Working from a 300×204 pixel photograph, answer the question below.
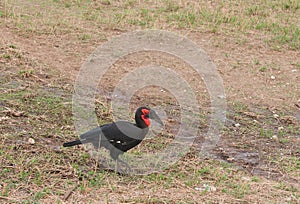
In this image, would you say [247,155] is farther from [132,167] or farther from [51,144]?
[51,144]

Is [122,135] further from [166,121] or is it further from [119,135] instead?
[166,121]

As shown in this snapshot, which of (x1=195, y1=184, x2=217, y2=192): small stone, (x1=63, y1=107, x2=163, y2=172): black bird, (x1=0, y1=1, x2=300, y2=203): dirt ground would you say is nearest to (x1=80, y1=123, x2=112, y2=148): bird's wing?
(x1=63, y1=107, x2=163, y2=172): black bird

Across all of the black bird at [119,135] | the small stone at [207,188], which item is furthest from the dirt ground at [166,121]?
the black bird at [119,135]

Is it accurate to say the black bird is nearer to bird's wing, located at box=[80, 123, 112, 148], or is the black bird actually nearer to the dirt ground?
bird's wing, located at box=[80, 123, 112, 148]

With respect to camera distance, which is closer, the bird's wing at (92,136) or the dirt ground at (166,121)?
the dirt ground at (166,121)

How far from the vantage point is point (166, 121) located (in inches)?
235

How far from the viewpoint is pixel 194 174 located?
15.3ft

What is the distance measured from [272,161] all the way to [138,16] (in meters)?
5.26

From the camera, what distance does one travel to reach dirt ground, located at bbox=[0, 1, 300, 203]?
4297 mm

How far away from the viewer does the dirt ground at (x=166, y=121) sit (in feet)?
14.1

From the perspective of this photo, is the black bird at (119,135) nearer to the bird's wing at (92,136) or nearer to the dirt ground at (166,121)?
the bird's wing at (92,136)

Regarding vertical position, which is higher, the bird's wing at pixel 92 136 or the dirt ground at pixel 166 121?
the bird's wing at pixel 92 136

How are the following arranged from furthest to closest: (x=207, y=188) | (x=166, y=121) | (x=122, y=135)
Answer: (x=166, y=121), (x=122, y=135), (x=207, y=188)

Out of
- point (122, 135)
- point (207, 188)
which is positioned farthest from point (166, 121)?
point (207, 188)
